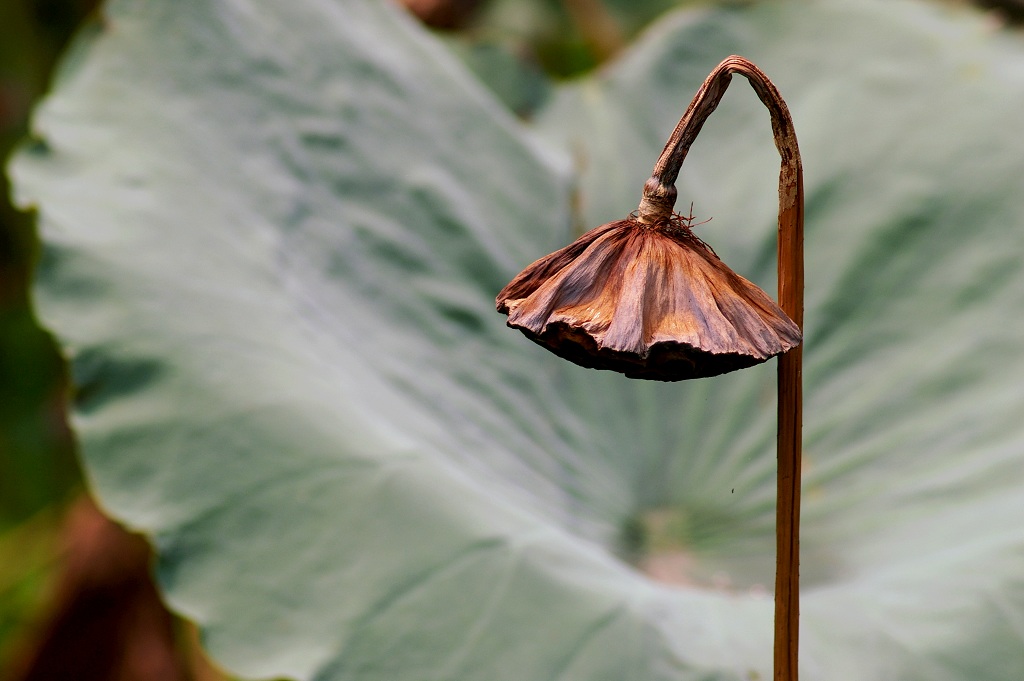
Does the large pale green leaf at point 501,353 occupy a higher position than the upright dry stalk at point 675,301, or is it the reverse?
the upright dry stalk at point 675,301

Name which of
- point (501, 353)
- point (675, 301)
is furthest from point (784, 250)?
point (501, 353)

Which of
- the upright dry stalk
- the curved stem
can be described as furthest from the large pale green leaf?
the upright dry stalk

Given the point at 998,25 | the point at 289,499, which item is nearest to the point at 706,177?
the point at 998,25

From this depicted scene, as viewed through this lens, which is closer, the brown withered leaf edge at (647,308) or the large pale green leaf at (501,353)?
the brown withered leaf edge at (647,308)

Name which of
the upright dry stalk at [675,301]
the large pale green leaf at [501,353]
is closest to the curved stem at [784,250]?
the upright dry stalk at [675,301]

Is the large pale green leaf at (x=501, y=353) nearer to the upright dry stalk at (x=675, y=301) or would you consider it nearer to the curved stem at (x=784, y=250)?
the curved stem at (x=784, y=250)

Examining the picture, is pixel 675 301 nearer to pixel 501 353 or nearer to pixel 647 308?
pixel 647 308

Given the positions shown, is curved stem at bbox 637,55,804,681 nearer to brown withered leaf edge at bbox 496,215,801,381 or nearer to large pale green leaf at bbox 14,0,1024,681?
brown withered leaf edge at bbox 496,215,801,381
